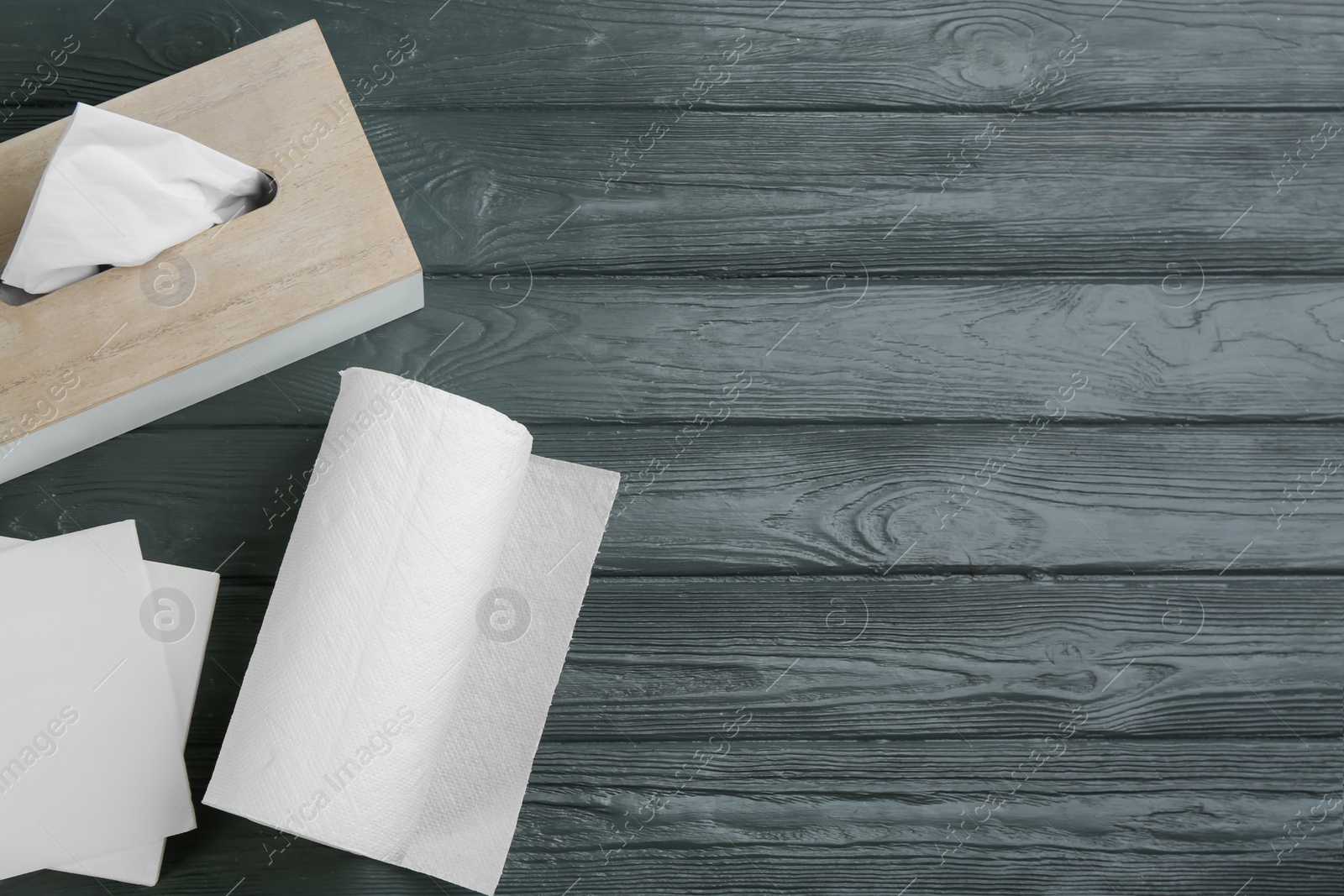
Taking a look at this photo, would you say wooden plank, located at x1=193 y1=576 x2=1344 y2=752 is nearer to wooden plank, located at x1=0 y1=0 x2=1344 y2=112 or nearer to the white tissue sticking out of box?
the white tissue sticking out of box

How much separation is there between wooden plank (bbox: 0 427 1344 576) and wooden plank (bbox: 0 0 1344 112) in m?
0.29

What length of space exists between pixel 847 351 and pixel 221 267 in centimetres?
47

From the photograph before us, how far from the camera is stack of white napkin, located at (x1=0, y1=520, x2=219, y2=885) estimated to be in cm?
62

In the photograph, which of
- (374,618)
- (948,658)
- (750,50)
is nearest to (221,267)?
(374,618)

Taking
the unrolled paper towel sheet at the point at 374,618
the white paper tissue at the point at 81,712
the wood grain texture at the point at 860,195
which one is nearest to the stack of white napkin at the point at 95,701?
the white paper tissue at the point at 81,712

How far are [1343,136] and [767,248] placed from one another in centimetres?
52

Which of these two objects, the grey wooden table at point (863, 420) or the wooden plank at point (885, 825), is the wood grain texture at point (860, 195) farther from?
the wooden plank at point (885, 825)

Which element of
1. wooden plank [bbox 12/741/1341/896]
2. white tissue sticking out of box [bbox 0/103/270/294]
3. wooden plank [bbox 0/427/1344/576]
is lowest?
wooden plank [bbox 12/741/1341/896]

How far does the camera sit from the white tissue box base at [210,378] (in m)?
0.62

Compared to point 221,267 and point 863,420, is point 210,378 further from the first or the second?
point 863,420

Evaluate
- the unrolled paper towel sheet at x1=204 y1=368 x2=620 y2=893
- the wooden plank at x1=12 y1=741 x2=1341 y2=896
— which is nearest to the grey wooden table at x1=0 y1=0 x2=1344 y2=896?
the wooden plank at x1=12 y1=741 x2=1341 y2=896

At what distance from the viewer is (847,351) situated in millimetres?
730

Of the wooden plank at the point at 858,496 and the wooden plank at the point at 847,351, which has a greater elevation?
the wooden plank at the point at 847,351

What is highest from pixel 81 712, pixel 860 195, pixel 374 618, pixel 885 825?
pixel 860 195
